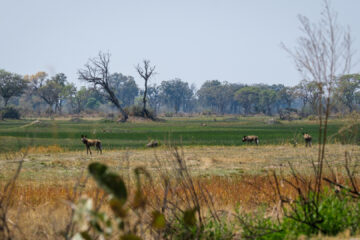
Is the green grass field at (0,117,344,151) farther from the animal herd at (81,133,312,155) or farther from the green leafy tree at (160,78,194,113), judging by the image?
the green leafy tree at (160,78,194,113)

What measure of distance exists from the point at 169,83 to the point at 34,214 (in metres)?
173

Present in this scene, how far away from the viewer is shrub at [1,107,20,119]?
2991 inches

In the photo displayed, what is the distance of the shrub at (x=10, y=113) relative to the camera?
7596cm

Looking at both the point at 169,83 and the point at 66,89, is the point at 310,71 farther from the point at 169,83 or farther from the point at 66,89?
the point at 169,83

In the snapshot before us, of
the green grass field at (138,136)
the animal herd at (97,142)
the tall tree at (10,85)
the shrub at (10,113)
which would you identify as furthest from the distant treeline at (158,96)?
the animal herd at (97,142)

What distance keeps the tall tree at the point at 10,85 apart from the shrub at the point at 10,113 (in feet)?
81.1

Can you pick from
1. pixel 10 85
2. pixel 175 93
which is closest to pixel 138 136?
pixel 10 85

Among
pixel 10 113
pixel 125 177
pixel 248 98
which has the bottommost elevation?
pixel 125 177

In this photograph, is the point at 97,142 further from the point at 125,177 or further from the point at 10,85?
the point at 10,85

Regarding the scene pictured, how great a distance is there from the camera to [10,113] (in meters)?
78.0

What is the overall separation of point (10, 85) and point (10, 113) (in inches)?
1072

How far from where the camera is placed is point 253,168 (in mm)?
16234

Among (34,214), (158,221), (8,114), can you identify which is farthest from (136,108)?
(158,221)

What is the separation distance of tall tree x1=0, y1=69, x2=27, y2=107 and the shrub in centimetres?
2472
